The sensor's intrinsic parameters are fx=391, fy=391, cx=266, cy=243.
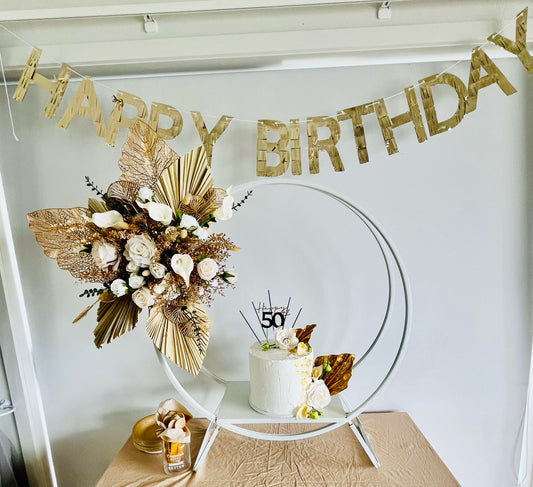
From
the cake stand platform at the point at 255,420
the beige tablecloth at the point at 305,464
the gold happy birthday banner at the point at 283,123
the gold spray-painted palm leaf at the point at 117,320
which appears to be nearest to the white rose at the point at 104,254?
the gold spray-painted palm leaf at the point at 117,320

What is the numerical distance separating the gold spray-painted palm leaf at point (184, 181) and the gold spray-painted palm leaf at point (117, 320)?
0.93ft

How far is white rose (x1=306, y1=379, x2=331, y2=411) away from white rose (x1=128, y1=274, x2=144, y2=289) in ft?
1.72

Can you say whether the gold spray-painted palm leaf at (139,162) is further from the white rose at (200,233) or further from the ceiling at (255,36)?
the ceiling at (255,36)

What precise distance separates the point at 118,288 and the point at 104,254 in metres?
0.09

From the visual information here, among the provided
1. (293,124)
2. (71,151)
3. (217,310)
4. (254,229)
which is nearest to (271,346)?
(217,310)

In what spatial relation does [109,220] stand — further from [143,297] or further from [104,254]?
[143,297]

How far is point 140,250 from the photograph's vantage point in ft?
3.03

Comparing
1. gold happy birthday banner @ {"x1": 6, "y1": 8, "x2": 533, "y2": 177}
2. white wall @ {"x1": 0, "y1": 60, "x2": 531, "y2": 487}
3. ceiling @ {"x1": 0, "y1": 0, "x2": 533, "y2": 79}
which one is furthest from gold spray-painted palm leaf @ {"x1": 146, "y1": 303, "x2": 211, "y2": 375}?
ceiling @ {"x1": 0, "y1": 0, "x2": 533, "y2": 79}

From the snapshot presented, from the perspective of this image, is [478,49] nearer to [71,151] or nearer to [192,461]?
[71,151]

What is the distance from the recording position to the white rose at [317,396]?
105 centimetres

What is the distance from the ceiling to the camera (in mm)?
1197

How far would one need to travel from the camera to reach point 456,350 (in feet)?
4.34

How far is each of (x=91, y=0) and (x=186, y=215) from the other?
2.69 ft

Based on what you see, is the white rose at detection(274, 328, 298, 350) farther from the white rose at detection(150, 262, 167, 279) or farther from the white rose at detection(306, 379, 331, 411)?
the white rose at detection(150, 262, 167, 279)
